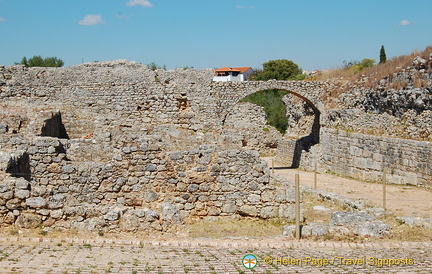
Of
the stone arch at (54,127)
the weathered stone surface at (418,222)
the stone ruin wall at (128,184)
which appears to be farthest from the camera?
the stone arch at (54,127)

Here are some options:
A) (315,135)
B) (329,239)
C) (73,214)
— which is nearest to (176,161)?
(73,214)

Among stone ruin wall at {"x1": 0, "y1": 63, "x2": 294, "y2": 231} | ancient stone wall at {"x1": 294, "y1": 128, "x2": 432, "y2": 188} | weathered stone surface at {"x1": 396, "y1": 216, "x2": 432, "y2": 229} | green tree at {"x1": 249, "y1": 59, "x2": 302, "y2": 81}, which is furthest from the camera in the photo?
green tree at {"x1": 249, "y1": 59, "x2": 302, "y2": 81}

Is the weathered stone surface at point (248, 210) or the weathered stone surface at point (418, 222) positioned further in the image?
the weathered stone surface at point (248, 210)

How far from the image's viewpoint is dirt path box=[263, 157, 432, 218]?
13023 millimetres

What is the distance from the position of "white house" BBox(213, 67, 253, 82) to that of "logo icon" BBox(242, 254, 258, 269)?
71.1 meters

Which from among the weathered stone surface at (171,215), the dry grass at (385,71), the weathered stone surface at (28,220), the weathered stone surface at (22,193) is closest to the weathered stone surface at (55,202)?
→ the weathered stone surface at (28,220)

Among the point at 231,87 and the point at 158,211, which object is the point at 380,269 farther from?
the point at 231,87

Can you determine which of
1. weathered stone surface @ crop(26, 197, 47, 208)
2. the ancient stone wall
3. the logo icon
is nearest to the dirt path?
the ancient stone wall

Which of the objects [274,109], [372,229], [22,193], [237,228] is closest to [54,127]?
[22,193]

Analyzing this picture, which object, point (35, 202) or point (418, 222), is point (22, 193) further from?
point (418, 222)

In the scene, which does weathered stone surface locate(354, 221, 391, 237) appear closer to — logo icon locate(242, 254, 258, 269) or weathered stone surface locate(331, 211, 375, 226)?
weathered stone surface locate(331, 211, 375, 226)

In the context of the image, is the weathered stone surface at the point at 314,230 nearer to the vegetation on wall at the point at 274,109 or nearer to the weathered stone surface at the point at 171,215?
the weathered stone surface at the point at 171,215

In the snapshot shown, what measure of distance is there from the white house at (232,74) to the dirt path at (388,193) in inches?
2288

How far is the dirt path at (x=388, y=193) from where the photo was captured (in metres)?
13.0
